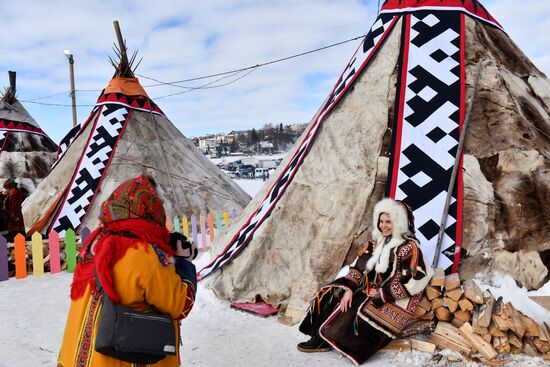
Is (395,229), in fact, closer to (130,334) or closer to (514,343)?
(514,343)

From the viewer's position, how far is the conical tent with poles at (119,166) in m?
8.65

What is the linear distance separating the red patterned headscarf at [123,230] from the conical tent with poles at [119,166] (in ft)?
22.8

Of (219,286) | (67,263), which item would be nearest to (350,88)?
(219,286)

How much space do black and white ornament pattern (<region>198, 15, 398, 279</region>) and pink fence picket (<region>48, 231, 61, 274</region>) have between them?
254 cm

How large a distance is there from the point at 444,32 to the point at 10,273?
6406 mm

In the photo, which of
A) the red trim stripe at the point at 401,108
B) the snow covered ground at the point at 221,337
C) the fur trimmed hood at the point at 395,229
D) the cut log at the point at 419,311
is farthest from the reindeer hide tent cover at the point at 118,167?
the cut log at the point at 419,311

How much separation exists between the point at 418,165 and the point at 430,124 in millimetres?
438

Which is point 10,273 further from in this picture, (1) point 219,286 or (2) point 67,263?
(1) point 219,286

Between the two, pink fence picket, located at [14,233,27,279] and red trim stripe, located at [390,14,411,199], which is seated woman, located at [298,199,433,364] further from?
pink fence picket, located at [14,233,27,279]

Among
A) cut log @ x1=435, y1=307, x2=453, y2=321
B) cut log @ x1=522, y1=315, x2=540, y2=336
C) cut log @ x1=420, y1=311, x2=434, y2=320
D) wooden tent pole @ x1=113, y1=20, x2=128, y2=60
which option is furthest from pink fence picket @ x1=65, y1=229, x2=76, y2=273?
cut log @ x1=522, y1=315, x2=540, y2=336

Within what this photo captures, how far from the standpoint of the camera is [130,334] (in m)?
1.82

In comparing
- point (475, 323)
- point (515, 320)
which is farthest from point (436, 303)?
point (515, 320)

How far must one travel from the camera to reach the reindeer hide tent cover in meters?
8.65

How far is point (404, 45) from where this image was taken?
191 inches
